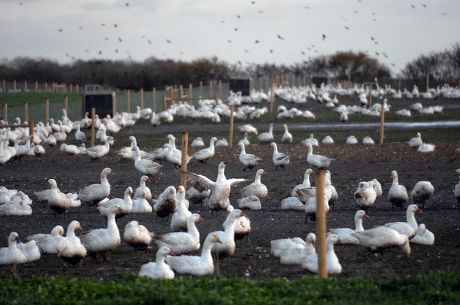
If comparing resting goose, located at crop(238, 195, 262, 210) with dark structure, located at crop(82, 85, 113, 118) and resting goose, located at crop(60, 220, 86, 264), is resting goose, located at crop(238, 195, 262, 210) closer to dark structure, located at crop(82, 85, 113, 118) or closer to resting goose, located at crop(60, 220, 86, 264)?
resting goose, located at crop(60, 220, 86, 264)

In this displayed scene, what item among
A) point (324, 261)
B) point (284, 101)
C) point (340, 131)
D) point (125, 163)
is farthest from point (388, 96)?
point (324, 261)

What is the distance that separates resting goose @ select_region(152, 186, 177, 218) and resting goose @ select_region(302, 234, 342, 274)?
525 cm

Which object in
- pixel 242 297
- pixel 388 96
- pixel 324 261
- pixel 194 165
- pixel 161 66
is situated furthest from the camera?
pixel 161 66

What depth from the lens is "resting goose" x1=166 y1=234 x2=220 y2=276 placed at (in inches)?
522

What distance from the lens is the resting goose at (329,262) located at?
13.1m

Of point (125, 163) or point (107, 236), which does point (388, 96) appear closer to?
point (125, 163)

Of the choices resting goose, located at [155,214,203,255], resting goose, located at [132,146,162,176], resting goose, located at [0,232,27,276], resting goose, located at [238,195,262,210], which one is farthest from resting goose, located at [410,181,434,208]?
resting goose, located at [0,232,27,276]

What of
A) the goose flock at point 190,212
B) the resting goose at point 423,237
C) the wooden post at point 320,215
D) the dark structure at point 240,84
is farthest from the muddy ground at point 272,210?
the dark structure at point 240,84

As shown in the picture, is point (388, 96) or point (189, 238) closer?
point (189, 238)

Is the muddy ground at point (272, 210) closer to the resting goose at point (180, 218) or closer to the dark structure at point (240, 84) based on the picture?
the resting goose at point (180, 218)

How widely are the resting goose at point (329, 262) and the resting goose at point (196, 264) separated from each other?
1301mm

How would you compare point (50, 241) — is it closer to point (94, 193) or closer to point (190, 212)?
point (190, 212)

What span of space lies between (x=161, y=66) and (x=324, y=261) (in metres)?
95.1

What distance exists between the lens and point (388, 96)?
74.6 meters
